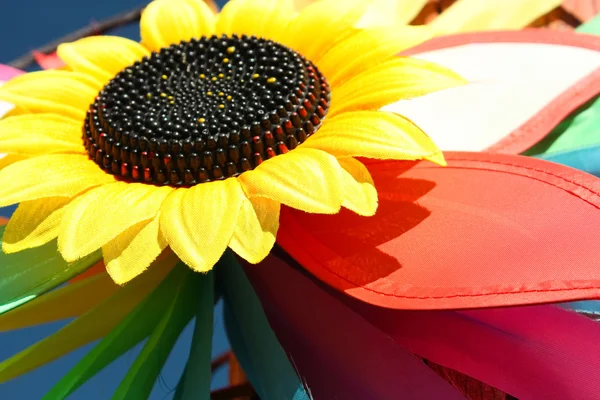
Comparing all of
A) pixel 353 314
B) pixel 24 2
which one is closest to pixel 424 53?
pixel 353 314

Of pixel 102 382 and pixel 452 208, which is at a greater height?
pixel 452 208

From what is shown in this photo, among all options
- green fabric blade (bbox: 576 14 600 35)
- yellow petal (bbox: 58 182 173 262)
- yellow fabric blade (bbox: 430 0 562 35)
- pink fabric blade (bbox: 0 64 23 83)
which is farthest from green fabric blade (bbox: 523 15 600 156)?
pink fabric blade (bbox: 0 64 23 83)

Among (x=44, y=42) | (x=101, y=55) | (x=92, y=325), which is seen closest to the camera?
(x=92, y=325)

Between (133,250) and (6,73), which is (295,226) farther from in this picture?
(6,73)

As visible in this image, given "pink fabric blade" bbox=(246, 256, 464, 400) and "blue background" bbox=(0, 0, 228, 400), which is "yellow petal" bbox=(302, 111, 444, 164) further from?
"blue background" bbox=(0, 0, 228, 400)

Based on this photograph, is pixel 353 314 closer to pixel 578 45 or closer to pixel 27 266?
pixel 27 266

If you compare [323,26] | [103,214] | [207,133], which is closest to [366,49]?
[323,26]
